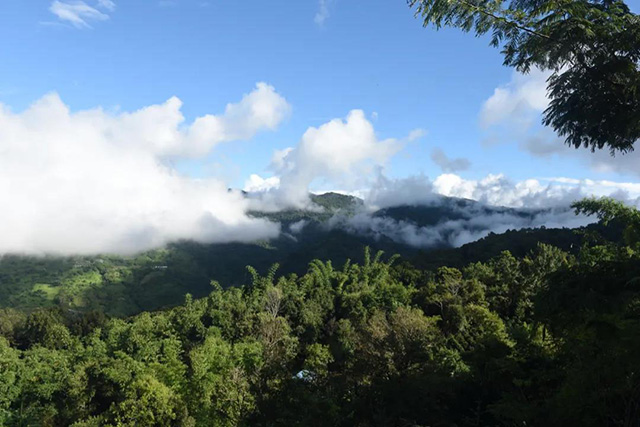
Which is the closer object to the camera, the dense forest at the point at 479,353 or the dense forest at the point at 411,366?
the dense forest at the point at 479,353

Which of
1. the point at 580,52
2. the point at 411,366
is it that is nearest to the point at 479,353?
the point at 411,366

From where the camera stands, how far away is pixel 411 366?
1978 centimetres

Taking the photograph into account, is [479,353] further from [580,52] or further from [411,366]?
[580,52]

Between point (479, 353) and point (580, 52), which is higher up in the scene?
point (580, 52)

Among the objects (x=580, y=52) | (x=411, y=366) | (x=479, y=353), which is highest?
(x=580, y=52)

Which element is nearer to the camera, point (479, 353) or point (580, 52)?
point (580, 52)

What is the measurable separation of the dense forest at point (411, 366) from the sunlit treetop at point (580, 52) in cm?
223

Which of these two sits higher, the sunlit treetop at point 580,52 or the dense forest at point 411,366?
the sunlit treetop at point 580,52

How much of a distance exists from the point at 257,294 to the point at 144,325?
18939mm

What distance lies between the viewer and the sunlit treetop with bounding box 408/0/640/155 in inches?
288

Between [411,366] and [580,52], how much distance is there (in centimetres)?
1645

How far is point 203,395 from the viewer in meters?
24.5

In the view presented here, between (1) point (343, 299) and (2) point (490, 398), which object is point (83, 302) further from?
(2) point (490, 398)

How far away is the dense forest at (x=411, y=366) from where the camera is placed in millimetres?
8602
